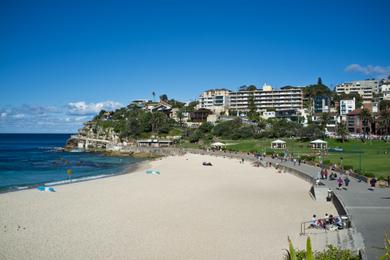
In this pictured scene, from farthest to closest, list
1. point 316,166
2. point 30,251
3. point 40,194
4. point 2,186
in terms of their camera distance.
A: point 316,166
point 2,186
point 40,194
point 30,251

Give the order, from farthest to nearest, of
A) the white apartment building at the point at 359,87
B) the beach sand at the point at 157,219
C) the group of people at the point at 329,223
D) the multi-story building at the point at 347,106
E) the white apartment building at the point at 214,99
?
the white apartment building at the point at 359,87 < the white apartment building at the point at 214,99 < the multi-story building at the point at 347,106 < the group of people at the point at 329,223 < the beach sand at the point at 157,219

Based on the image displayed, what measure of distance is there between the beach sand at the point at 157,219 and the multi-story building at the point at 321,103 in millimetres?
97146

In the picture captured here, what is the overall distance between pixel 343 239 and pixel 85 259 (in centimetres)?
1103

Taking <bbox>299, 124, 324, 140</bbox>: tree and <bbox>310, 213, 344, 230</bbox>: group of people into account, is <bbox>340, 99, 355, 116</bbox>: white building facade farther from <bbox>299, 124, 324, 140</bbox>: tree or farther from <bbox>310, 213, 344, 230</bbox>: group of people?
<bbox>310, 213, 344, 230</bbox>: group of people

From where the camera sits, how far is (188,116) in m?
129

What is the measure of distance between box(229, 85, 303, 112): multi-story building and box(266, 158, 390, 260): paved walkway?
101 meters

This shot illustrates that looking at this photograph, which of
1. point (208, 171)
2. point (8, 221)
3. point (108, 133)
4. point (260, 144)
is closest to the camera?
point (8, 221)

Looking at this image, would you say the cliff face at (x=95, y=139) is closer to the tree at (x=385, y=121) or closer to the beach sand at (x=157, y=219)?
the tree at (x=385, y=121)

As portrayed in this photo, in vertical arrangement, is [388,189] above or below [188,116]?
below

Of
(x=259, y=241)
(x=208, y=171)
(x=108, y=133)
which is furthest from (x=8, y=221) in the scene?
(x=108, y=133)

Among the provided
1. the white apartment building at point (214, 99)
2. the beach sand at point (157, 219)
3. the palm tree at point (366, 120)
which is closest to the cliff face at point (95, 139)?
the white apartment building at point (214, 99)

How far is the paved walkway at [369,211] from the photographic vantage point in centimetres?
1458

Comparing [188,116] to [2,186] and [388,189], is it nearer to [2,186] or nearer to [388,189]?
[2,186]

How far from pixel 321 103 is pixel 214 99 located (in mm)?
39143
